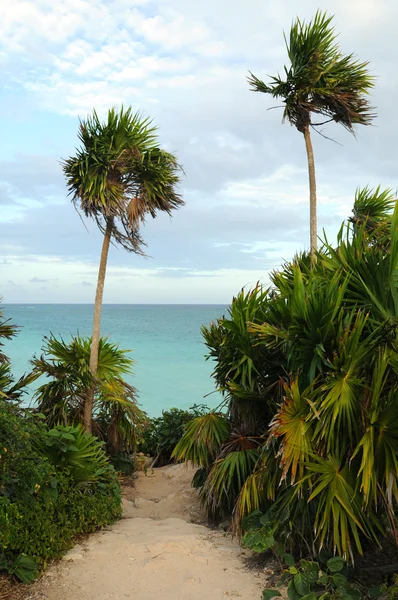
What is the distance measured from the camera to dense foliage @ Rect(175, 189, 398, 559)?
403 cm

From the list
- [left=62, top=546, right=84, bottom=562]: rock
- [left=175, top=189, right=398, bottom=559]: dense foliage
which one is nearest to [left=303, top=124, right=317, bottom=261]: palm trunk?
[left=175, top=189, right=398, bottom=559]: dense foliage

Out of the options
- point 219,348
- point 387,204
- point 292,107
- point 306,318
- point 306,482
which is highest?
point 292,107

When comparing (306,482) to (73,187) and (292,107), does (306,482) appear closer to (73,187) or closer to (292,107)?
(73,187)

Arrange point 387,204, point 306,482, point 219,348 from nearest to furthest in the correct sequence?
point 306,482 → point 219,348 → point 387,204

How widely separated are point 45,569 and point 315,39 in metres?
8.33

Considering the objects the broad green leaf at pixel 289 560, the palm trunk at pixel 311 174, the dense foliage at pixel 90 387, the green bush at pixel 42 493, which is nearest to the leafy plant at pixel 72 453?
the green bush at pixel 42 493

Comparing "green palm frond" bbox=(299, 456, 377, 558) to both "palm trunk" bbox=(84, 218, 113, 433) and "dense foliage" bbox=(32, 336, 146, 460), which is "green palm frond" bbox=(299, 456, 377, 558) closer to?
"dense foliage" bbox=(32, 336, 146, 460)

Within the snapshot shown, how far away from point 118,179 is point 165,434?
4.72 m

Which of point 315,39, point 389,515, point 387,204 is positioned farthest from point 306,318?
point 387,204

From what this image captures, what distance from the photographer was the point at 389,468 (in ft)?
12.7

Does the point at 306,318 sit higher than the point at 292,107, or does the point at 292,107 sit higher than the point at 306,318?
the point at 292,107

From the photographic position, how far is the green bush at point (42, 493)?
4.48 meters

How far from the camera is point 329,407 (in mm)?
4191

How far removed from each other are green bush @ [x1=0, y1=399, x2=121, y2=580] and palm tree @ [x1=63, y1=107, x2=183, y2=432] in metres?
2.10
